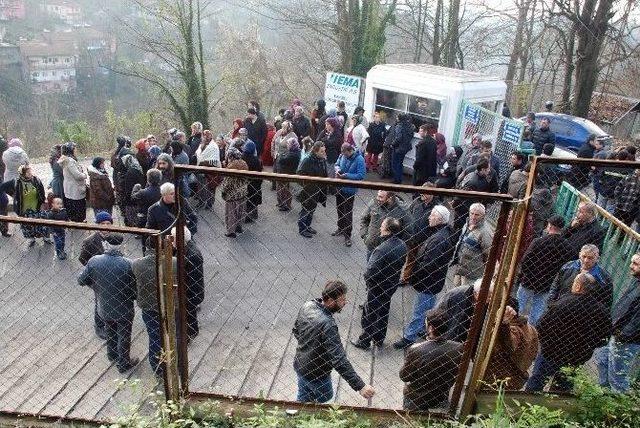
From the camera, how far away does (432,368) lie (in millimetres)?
4055

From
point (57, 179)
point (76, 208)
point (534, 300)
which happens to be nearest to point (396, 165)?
point (534, 300)

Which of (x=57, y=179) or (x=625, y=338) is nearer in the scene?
(x=625, y=338)

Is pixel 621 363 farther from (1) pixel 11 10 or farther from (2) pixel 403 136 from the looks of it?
(1) pixel 11 10

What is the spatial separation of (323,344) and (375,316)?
1902 millimetres

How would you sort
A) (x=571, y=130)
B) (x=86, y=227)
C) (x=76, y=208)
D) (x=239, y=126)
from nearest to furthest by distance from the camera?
(x=86, y=227), (x=76, y=208), (x=239, y=126), (x=571, y=130)

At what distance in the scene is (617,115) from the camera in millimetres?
19281

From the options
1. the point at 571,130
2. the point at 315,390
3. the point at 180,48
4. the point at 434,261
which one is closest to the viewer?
the point at 315,390

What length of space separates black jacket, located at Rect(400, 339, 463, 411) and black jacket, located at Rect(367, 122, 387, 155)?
24.9ft

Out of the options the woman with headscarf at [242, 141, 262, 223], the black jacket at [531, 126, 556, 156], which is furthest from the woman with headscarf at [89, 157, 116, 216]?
the black jacket at [531, 126, 556, 156]

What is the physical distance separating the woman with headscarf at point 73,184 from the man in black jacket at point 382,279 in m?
4.92

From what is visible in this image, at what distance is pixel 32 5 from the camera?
51.4m

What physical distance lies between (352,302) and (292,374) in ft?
5.21

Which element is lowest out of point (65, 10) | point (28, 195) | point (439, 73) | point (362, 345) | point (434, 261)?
point (362, 345)

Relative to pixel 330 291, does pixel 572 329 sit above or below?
below
